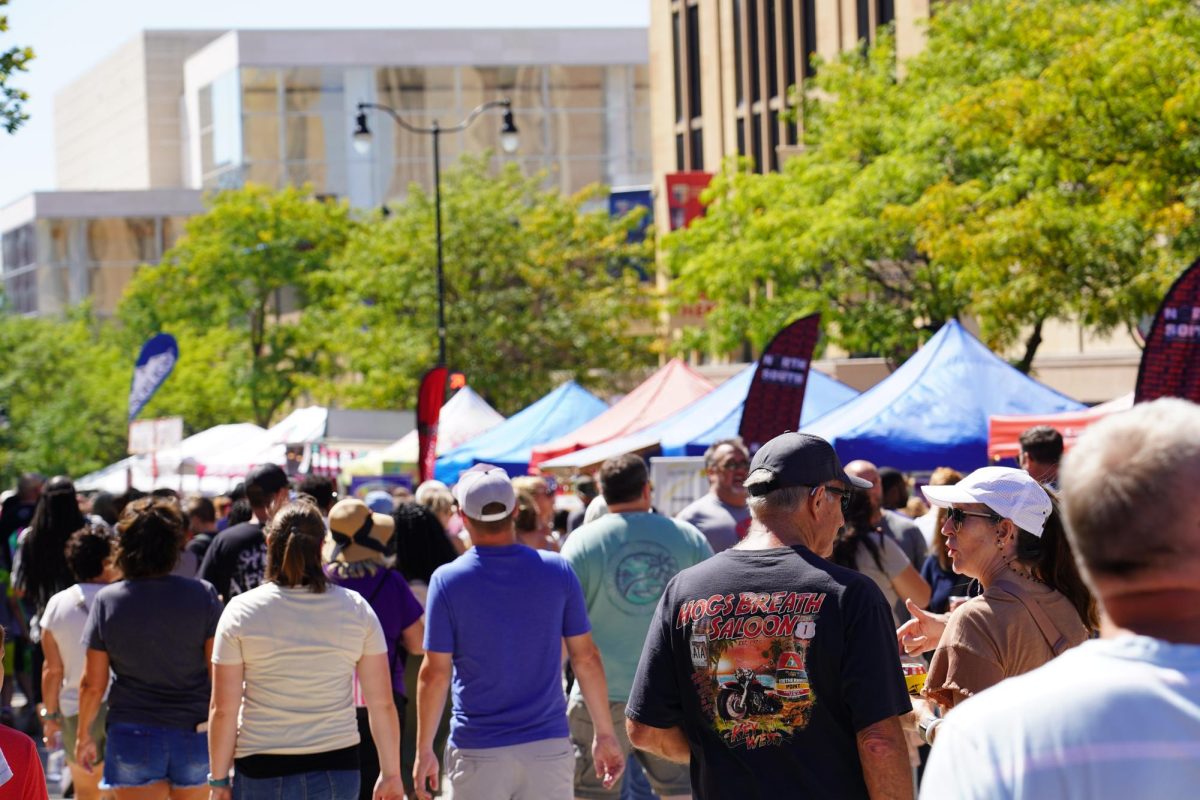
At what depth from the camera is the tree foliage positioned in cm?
2066

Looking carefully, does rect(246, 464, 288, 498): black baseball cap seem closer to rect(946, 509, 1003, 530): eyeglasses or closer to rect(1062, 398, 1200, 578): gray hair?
rect(946, 509, 1003, 530): eyeglasses

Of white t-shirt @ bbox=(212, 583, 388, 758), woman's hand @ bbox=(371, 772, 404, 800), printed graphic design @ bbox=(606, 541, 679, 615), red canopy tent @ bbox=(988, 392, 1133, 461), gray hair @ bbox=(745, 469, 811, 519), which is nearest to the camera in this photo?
gray hair @ bbox=(745, 469, 811, 519)

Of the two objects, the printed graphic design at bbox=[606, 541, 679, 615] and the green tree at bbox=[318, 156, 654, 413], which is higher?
the green tree at bbox=[318, 156, 654, 413]

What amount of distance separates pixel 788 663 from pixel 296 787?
108 inches

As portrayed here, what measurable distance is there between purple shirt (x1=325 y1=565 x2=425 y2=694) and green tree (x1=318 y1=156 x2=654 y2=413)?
36.2m

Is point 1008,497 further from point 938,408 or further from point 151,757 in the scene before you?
point 938,408

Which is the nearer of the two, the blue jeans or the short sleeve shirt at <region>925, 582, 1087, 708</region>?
the short sleeve shirt at <region>925, 582, 1087, 708</region>

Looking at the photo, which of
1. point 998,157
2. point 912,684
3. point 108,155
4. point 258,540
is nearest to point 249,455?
point 998,157

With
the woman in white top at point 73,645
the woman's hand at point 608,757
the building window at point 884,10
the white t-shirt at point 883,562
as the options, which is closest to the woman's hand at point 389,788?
the woman's hand at point 608,757

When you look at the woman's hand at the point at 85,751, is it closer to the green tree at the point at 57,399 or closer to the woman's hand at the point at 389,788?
the woman's hand at the point at 389,788

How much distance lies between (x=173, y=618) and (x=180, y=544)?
13.8 inches

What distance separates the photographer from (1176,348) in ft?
43.0

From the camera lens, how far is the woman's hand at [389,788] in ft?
21.8

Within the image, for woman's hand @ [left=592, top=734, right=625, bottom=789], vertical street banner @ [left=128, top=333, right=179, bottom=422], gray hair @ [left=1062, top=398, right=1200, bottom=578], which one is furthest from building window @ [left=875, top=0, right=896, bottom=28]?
gray hair @ [left=1062, top=398, right=1200, bottom=578]
